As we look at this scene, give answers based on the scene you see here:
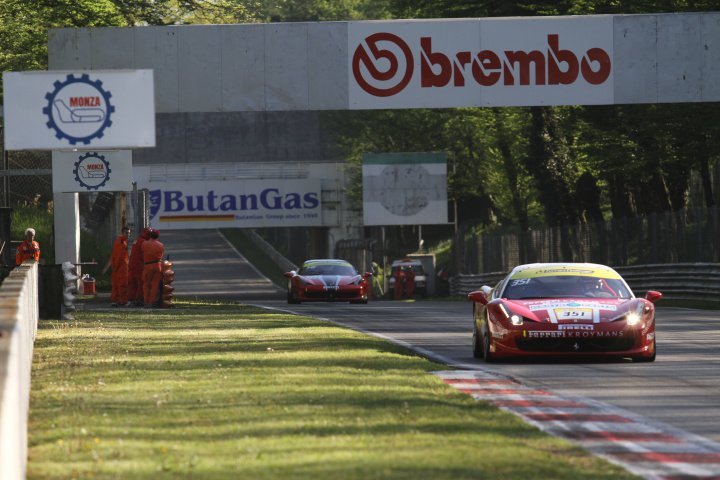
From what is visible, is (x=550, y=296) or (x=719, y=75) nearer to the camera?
(x=550, y=296)

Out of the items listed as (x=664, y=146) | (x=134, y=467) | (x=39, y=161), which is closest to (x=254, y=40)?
(x=39, y=161)

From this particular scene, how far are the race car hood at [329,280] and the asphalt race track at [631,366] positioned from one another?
681 centimetres

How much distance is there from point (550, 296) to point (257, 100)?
702 inches

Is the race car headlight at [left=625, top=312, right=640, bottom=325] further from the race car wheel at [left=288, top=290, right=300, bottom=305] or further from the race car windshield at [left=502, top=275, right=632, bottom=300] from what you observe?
the race car wheel at [left=288, top=290, right=300, bottom=305]

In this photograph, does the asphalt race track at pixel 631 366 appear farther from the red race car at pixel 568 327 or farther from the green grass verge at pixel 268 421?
the green grass verge at pixel 268 421

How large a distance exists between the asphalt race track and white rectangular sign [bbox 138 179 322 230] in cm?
4260

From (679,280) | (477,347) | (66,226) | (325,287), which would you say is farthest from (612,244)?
(477,347)

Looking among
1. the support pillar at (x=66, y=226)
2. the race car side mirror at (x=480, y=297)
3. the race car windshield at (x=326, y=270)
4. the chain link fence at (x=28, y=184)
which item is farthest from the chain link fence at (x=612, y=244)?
the race car side mirror at (x=480, y=297)

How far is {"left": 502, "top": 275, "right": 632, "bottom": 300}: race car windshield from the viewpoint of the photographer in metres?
18.4

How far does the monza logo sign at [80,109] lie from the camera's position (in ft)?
116

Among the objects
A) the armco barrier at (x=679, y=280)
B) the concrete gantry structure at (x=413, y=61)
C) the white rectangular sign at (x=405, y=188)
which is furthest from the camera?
the white rectangular sign at (x=405, y=188)

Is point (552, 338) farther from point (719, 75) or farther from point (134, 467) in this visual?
point (719, 75)

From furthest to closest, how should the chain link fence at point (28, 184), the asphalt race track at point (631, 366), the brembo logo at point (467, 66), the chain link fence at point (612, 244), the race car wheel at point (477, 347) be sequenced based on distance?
the chain link fence at point (28, 184) < the chain link fence at point (612, 244) < the brembo logo at point (467, 66) < the race car wheel at point (477, 347) < the asphalt race track at point (631, 366)

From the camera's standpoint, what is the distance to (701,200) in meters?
51.4
